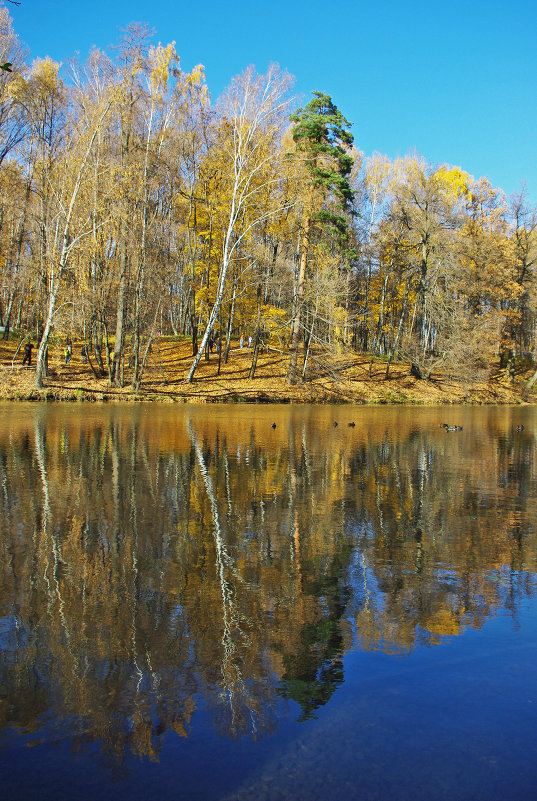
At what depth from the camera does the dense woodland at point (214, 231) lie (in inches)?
1268

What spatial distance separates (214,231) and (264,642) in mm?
38139

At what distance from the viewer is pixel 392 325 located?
60062mm

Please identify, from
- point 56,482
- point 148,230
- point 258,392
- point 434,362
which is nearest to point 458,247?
point 434,362

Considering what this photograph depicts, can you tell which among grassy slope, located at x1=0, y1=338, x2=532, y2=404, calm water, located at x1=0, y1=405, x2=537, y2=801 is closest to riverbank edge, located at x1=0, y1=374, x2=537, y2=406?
grassy slope, located at x1=0, y1=338, x2=532, y2=404

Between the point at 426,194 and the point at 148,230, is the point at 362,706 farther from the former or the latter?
the point at 426,194

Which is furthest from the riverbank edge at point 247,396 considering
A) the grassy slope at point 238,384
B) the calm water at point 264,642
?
the calm water at point 264,642

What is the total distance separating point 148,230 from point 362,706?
32.1 metres

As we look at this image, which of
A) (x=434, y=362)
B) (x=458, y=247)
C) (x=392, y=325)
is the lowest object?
(x=434, y=362)

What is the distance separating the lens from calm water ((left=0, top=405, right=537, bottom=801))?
315cm

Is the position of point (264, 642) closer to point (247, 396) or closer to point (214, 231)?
point (247, 396)

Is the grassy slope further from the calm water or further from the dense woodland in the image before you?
the calm water

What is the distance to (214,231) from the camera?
40438 mm

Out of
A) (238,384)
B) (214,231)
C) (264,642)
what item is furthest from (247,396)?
(264,642)

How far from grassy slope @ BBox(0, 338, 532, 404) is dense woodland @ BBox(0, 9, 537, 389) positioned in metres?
1.09
